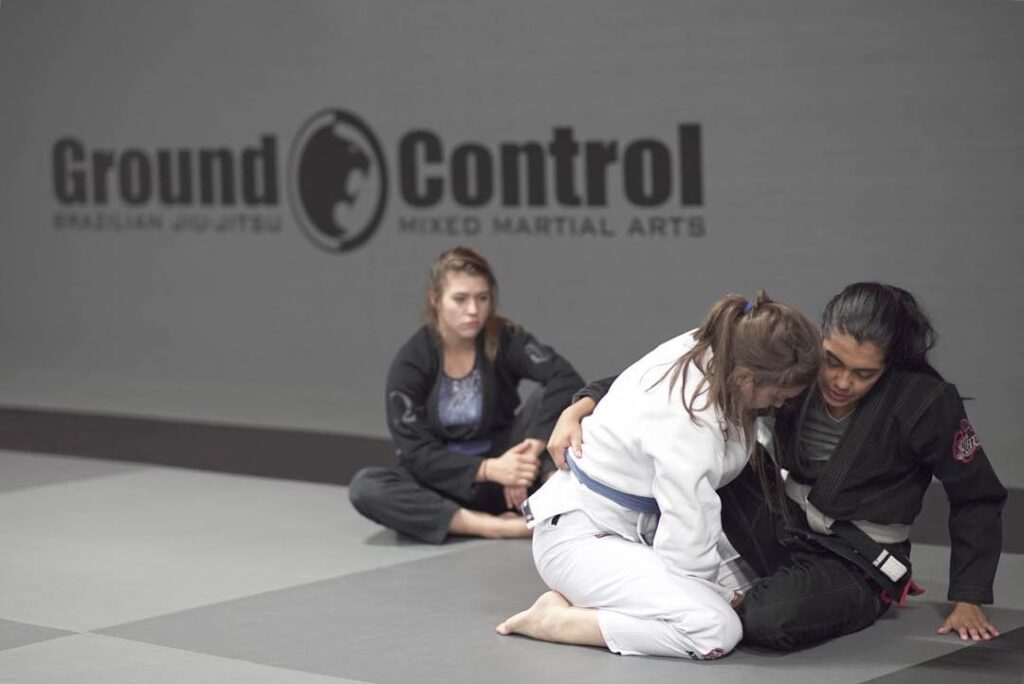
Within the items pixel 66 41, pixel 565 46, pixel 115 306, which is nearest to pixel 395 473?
pixel 565 46

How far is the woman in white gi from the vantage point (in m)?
3.66

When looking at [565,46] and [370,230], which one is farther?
[370,230]

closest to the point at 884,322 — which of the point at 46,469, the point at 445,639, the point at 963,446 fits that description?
the point at 963,446

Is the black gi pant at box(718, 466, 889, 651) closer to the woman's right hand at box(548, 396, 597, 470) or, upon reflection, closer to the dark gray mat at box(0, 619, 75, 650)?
the woman's right hand at box(548, 396, 597, 470)

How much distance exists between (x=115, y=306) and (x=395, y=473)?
4.55m

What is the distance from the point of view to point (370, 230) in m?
8.18

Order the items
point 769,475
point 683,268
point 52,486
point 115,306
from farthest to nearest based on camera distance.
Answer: point 115,306 < point 683,268 < point 52,486 < point 769,475

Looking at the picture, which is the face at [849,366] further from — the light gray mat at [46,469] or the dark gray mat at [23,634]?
the light gray mat at [46,469]

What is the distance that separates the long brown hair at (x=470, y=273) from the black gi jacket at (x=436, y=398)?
26 millimetres

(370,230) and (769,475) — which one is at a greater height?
(370,230)

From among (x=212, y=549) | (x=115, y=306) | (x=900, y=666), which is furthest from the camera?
(x=115, y=306)

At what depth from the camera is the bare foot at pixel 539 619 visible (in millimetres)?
3920

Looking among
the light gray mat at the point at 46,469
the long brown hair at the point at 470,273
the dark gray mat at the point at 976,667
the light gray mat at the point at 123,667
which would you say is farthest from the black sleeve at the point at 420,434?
the light gray mat at the point at 46,469

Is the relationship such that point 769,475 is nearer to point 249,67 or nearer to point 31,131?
point 249,67
